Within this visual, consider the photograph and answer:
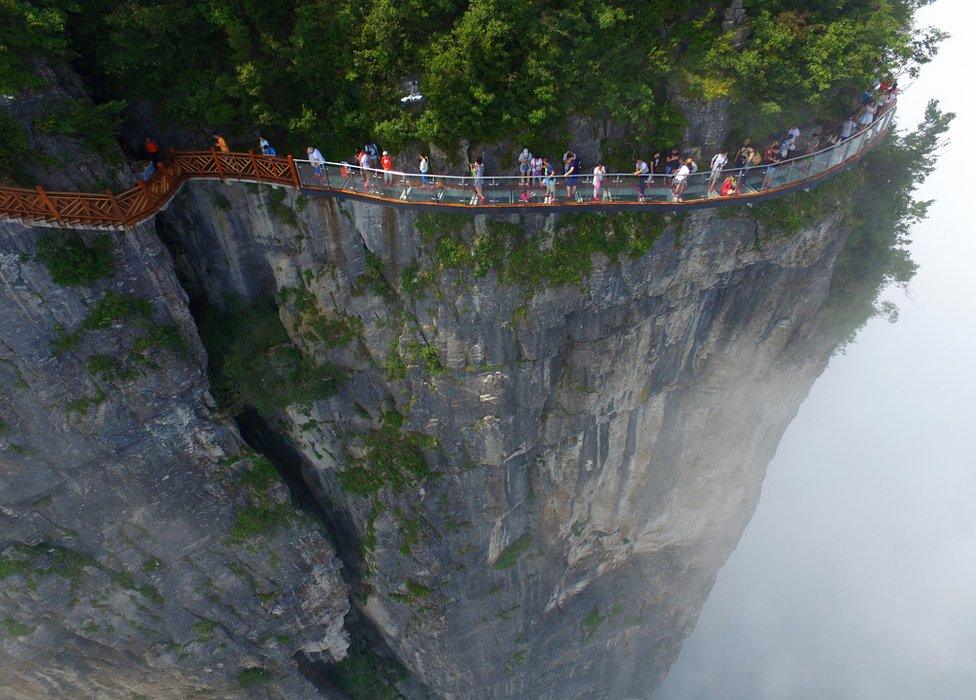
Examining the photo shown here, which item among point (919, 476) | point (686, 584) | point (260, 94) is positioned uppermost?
point (260, 94)

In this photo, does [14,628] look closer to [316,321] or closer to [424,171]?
[316,321]

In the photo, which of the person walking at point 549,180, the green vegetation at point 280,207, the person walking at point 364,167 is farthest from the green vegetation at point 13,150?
the person walking at point 549,180

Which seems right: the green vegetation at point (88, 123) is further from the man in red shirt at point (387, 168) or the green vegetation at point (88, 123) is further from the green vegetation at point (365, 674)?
the green vegetation at point (365, 674)

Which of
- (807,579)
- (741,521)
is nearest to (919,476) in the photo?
(807,579)

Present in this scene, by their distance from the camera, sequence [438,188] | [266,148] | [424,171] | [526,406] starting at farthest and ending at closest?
[526,406], [266,148], [438,188], [424,171]

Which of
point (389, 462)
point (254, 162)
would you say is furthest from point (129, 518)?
point (254, 162)

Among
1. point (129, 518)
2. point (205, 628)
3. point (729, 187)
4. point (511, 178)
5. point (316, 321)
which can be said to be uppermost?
point (511, 178)

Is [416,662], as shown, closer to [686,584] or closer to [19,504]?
[686,584]
